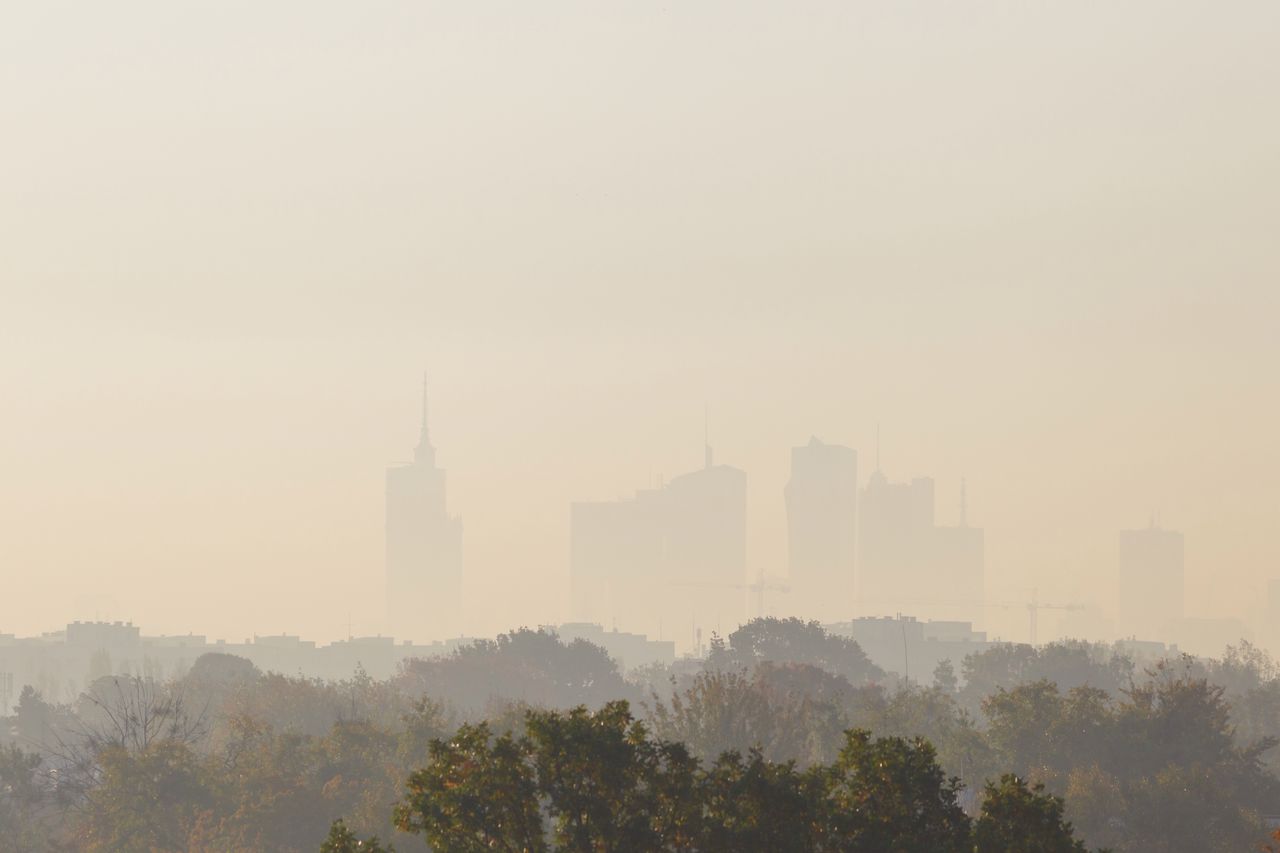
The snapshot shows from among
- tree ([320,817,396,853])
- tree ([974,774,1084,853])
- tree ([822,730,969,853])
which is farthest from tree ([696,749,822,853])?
tree ([320,817,396,853])

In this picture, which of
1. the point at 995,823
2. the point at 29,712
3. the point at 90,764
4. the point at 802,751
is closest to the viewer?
the point at 995,823

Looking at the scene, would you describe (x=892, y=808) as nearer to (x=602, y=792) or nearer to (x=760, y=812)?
(x=760, y=812)

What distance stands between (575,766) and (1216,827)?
5517cm

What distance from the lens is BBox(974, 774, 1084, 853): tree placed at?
31.9 metres

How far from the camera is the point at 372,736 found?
84312mm

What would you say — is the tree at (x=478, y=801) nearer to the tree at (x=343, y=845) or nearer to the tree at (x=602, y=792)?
the tree at (x=602, y=792)

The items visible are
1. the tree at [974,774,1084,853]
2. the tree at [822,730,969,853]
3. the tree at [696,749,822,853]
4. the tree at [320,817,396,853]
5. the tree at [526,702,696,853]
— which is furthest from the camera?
the tree at [696,749,822,853]

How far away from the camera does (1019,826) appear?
1267 inches

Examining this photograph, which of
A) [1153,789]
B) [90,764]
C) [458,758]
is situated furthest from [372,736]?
[458,758]

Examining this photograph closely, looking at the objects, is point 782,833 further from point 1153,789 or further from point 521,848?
point 1153,789

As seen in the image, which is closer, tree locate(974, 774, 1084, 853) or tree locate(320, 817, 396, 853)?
tree locate(320, 817, 396, 853)

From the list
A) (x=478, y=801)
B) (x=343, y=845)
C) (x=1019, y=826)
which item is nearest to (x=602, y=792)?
(x=478, y=801)

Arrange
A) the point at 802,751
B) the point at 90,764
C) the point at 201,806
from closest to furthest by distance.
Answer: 1. the point at 201,806
2. the point at 90,764
3. the point at 802,751

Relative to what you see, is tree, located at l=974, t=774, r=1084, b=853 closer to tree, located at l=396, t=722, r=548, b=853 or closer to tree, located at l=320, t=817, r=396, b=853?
tree, located at l=396, t=722, r=548, b=853
